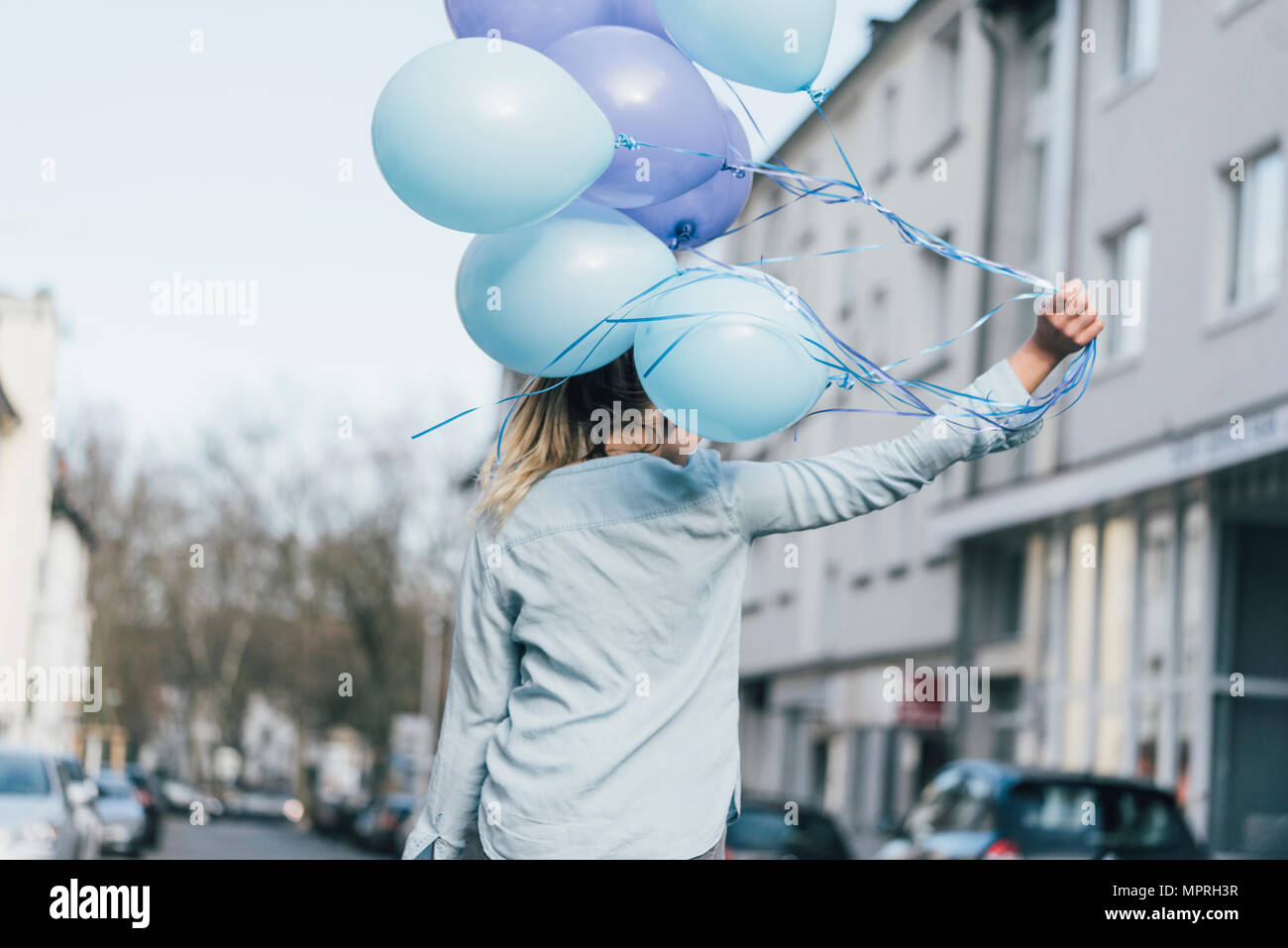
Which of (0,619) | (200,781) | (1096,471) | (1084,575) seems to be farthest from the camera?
(200,781)

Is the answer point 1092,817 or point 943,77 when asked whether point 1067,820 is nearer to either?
point 1092,817

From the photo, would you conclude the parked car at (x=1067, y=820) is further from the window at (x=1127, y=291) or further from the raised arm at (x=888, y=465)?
the window at (x=1127, y=291)

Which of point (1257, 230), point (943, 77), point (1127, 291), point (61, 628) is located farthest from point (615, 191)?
point (61, 628)

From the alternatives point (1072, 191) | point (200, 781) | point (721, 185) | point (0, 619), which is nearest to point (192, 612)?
point (200, 781)

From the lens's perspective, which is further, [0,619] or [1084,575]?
[0,619]

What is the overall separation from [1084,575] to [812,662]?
11162 mm

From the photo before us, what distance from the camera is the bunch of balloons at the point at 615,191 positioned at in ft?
8.56

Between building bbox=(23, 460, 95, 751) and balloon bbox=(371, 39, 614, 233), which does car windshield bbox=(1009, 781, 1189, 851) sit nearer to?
balloon bbox=(371, 39, 614, 233)

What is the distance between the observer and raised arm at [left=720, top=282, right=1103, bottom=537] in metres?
2.61

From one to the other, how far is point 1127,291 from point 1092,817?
30.8 ft

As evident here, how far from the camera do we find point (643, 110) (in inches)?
115

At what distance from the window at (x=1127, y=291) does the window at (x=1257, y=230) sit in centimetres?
121
